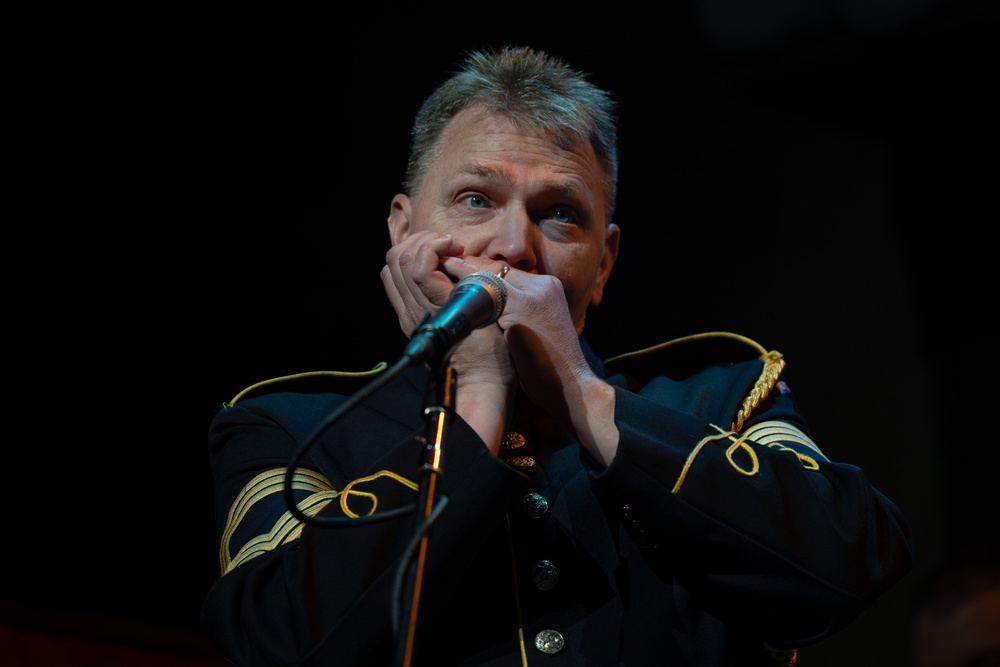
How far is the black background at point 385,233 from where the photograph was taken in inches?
112

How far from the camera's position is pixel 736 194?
3.51 m

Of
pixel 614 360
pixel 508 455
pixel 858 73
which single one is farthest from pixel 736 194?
pixel 508 455

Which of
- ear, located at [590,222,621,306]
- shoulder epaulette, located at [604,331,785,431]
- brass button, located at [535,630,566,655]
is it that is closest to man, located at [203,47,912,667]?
brass button, located at [535,630,566,655]

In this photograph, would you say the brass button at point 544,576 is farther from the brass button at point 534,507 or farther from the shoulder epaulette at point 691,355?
the shoulder epaulette at point 691,355

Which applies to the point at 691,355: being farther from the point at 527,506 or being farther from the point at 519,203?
the point at 527,506

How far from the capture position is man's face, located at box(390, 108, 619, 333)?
188cm

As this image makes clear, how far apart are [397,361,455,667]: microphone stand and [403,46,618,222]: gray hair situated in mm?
965

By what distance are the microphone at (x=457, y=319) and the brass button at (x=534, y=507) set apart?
1.24 feet

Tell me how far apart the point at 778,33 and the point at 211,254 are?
2.05m

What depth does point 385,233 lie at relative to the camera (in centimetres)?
328

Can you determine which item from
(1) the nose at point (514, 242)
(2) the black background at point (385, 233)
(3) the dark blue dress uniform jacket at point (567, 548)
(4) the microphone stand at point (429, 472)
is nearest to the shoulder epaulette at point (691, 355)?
(3) the dark blue dress uniform jacket at point (567, 548)

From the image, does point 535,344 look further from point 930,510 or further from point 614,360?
point 930,510

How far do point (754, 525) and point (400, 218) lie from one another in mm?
1098

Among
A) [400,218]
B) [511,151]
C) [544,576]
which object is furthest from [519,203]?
[544,576]
